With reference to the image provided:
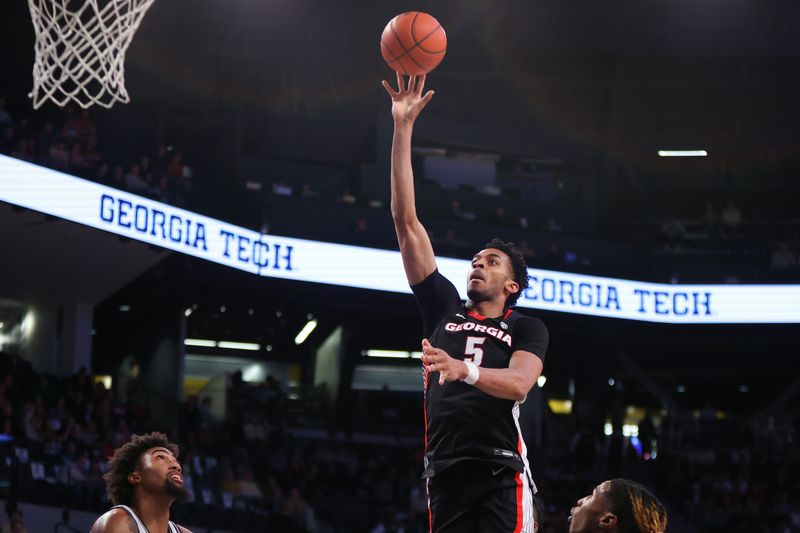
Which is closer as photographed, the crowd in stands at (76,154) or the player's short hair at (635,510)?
the player's short hair at (635,510)

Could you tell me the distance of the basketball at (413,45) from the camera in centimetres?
573

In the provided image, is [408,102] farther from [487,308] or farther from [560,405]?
[560,405]

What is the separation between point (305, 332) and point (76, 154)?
10129mm

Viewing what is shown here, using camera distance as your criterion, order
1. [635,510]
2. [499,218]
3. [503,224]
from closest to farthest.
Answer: [635,510] → [503,224] → [499,218]

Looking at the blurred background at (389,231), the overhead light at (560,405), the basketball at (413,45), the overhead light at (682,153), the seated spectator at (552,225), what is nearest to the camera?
the basketball at (413,45)

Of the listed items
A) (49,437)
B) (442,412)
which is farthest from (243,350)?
(442,412)

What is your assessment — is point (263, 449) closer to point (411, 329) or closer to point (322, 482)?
point (322, 482)

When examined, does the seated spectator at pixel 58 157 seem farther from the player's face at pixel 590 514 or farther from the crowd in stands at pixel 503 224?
the player's face at pixel 590 514

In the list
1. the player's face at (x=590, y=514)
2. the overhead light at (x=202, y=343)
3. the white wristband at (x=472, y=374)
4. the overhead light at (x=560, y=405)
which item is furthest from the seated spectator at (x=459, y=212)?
the player's face at (x=590, y=514)

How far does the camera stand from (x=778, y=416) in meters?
28.7

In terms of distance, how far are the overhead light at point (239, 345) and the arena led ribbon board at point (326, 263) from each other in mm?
6582

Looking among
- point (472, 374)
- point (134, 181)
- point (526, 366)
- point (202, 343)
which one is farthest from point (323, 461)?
point (472, 374)

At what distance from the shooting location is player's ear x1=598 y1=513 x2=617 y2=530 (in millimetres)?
3645

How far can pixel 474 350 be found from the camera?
5.08m
